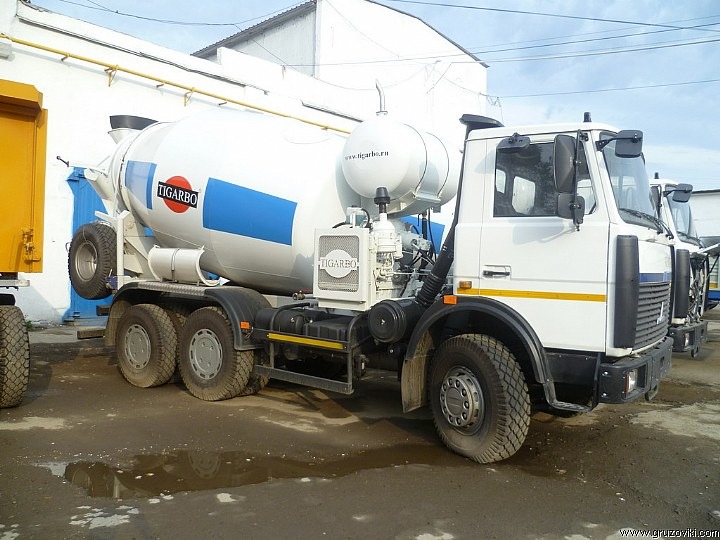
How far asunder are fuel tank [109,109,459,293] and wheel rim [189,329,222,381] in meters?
0.84

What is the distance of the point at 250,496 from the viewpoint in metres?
4.25

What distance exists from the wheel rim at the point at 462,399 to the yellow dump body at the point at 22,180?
4335 mm

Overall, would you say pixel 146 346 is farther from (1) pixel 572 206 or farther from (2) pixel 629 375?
(2) pixel 629 375

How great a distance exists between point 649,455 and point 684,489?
77 cm

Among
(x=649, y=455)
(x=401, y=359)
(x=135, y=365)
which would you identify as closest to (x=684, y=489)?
(x=649, y=455)

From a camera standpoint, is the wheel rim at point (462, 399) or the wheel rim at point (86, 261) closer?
the wheel rim at point (462, 399)

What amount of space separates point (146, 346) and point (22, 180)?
234 centimetres

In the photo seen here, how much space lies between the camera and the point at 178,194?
7.32 meters

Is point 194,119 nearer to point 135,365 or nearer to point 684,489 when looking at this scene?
point 135,365

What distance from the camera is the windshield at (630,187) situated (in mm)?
4684

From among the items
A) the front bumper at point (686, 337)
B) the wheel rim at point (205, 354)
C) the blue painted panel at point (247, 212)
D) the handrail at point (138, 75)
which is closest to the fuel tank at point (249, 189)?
the blue painted panel at point (247, 212)

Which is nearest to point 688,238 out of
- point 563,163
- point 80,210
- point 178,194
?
point 563,163

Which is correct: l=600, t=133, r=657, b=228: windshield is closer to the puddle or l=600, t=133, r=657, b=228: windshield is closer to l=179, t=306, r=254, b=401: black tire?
the puddle

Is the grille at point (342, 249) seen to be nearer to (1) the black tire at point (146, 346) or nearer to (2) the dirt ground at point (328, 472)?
(2) the dirt ground at point (328, 472)
